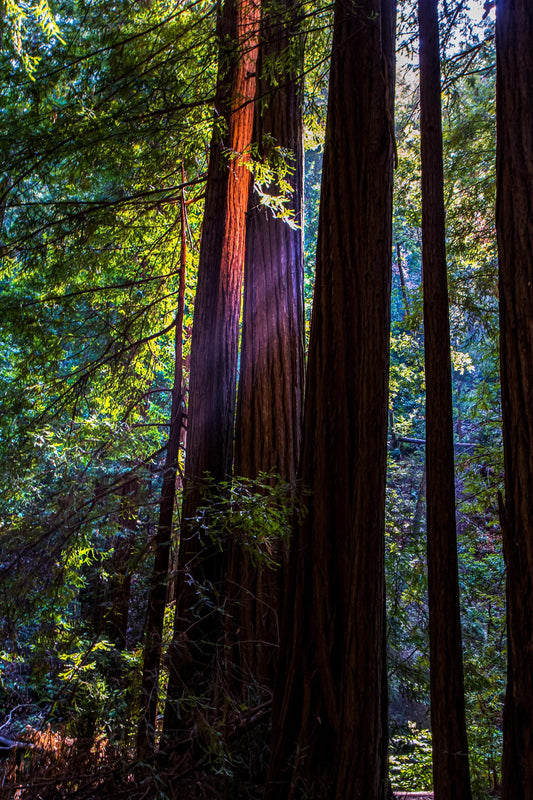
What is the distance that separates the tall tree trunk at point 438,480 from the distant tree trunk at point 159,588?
1.42m

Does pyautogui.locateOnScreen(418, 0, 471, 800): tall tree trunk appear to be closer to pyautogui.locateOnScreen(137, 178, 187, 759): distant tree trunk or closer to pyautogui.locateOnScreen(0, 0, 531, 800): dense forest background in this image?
pyautogui.locateOnScreen(0, 0, 531, 800): dense forest background

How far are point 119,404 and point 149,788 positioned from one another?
4232 millimetres

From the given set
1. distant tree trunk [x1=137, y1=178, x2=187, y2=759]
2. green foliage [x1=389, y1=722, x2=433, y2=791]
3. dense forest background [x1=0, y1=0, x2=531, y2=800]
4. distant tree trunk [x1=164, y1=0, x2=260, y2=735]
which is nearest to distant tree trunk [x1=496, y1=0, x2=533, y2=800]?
dense forest background [x1=0, y1=0, x2=531, y2=800]

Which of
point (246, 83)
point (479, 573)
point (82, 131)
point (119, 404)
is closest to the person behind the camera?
point (82, 131)

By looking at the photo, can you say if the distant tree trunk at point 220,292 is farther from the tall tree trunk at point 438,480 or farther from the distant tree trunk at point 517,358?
the distant tree trunk at point 517,358

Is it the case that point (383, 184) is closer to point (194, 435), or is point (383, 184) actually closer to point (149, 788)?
point (194, 435)

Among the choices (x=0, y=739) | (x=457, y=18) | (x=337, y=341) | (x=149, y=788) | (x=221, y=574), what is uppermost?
(x=457, y=18)

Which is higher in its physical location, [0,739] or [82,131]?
[82,131]

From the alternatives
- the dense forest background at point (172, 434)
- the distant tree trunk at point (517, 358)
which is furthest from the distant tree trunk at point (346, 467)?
the distant tree trunk at point (517, 358)

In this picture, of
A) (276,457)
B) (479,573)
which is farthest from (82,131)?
(479,573)

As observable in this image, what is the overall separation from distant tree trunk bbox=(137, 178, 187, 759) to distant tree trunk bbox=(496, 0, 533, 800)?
5.70ft

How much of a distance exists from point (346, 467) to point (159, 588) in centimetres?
176

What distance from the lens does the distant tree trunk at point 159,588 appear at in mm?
3051

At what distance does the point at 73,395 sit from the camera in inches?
223
